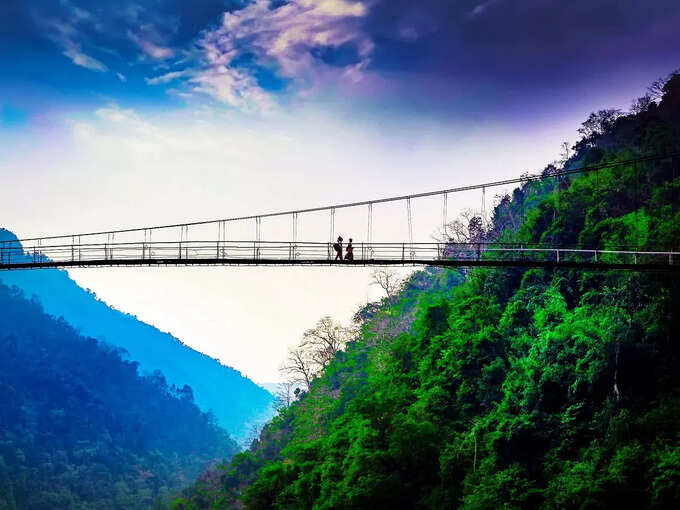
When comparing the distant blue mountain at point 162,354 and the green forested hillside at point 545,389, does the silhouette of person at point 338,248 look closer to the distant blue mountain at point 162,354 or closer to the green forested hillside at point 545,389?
the green forested hillside at point 545,389

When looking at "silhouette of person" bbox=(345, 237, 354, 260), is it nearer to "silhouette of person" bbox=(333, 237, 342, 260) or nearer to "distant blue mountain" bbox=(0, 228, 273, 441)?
"silhouette of person" bbox=(333, 237, 342, 260)

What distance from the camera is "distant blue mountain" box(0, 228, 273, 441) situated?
112 metres

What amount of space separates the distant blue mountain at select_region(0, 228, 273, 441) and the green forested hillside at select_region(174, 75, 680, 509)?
85422 mm

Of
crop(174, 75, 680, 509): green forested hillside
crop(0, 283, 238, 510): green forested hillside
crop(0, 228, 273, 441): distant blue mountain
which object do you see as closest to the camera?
crop(174, 75, 680, 509): green forested hillside

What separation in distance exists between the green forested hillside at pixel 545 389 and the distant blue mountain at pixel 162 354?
85.4 m

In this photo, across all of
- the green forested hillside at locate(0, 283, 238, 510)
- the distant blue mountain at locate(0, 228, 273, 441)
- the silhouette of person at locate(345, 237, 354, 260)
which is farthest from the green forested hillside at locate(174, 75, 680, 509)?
the distant blue mountain at locate(0, 228, 273, 441)

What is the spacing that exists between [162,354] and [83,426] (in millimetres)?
51731

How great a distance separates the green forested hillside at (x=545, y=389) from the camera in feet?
59.5

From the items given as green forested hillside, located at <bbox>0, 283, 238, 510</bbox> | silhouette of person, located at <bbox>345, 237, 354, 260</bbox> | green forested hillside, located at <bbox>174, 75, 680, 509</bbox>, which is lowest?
green forested hillside, located at <bbox>0, 283, 238, 510</bbox>

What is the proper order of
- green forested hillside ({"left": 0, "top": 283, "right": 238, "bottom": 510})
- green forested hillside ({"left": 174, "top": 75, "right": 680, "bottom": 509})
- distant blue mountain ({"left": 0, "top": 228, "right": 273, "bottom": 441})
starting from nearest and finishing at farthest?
green forested hillside ({"left": 174, "top": 75, "right": 680, "bottom": 509}) < green forested hillside ({"left": 0, "top": 283, "right": 238, "bottom": 510}) < distant blue mountain ({"left": 0, "top": 228, "right": 273, "bottom": 441})

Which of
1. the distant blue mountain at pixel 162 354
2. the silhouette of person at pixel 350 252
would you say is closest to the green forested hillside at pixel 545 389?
the silhouette of person at pixel 350 252

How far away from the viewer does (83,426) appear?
230ft

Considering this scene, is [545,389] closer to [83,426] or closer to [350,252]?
[350,252]

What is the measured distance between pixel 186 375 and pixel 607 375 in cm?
10638
